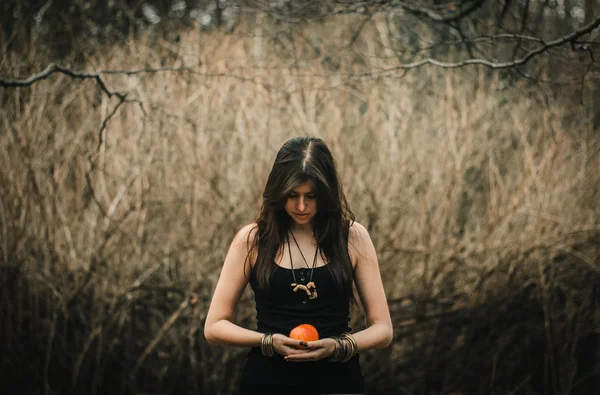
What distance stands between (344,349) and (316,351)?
106 mm

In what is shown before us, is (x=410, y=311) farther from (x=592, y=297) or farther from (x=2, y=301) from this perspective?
(x=2, y=301)

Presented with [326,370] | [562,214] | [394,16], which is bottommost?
[326,370]

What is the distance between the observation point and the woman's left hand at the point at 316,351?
1.67 metres

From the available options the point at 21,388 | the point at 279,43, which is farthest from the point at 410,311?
the point at 21,388

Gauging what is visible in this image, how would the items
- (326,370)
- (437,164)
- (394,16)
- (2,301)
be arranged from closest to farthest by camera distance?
(326,370)
(2,301)
(437,164)
(394,16)

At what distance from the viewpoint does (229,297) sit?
6.08ft

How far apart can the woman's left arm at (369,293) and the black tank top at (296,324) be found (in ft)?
0.30

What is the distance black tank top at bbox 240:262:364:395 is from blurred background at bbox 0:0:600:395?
218cm

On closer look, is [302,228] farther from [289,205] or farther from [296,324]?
[296,324]

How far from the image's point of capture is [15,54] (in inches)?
160

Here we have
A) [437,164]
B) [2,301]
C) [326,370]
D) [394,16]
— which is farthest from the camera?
[394,16]

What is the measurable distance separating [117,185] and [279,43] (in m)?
1.57

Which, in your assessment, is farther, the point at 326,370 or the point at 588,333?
Result: the point at 588,333

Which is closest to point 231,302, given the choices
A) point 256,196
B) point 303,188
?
point 303,188
